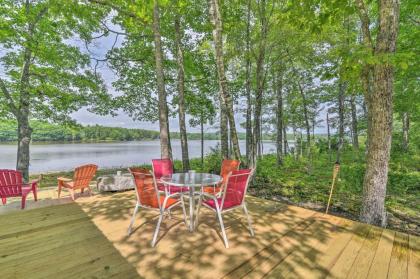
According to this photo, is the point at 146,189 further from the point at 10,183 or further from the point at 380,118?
the point at 380,118

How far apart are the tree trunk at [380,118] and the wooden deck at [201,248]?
62 cm

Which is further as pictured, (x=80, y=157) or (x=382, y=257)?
(x=80, y=157)

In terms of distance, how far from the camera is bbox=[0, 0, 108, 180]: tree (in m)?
6.83

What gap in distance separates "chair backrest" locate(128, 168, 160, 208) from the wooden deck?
0.42m

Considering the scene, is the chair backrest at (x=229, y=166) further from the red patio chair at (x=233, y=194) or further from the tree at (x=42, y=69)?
the tree at (x=42, y=69)

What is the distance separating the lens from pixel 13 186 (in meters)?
3.74

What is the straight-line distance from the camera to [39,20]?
728cm

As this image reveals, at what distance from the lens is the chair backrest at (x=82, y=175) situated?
14.0 feet

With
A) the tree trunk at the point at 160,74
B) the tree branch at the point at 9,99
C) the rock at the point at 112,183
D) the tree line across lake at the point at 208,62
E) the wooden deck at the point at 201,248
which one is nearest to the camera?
the wooden deck at the point at 201,248

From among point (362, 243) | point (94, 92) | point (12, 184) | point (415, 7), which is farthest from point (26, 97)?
point (415, 7)

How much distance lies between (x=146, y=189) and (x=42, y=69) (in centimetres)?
821

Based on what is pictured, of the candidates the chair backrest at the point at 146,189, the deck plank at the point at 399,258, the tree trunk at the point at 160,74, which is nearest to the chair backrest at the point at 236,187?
the chair backrest at the point at 146,189

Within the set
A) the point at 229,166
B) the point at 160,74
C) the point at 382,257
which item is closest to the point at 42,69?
the point at 160,74

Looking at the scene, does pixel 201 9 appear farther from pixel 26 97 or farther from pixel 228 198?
pixel 228 198
